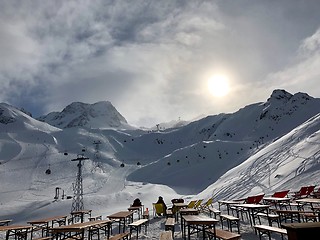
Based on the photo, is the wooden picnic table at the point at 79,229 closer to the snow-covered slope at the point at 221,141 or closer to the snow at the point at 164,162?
the snow at the point at 164,162

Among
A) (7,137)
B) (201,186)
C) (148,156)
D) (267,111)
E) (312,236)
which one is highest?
(267,111)

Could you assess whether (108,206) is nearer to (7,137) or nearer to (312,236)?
(312,236)

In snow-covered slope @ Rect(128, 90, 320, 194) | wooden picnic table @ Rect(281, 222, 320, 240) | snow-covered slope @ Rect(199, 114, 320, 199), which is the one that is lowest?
wooden picnic table @ Rect(281, 222, 320, 240)

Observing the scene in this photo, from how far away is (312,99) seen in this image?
301 feet

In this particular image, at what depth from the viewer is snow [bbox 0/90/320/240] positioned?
27.4m

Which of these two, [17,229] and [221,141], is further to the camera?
[221,141]

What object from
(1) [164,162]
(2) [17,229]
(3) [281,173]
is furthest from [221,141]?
(2) [17,229]

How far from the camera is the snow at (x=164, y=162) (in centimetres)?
2738

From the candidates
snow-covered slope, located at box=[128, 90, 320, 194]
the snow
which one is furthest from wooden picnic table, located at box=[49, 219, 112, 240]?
snow-covered slope, located at box=[128, 90, 320, 194]

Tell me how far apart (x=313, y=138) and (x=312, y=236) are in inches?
1215

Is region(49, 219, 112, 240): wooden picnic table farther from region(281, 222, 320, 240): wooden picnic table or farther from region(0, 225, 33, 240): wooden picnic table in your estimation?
region(281, 222, 320, 240): wooden picnic table

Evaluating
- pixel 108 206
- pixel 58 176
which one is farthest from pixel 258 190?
pixel 58 176

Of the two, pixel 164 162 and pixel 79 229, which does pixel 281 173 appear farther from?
pixel 164 162

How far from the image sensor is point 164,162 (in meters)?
65.4
